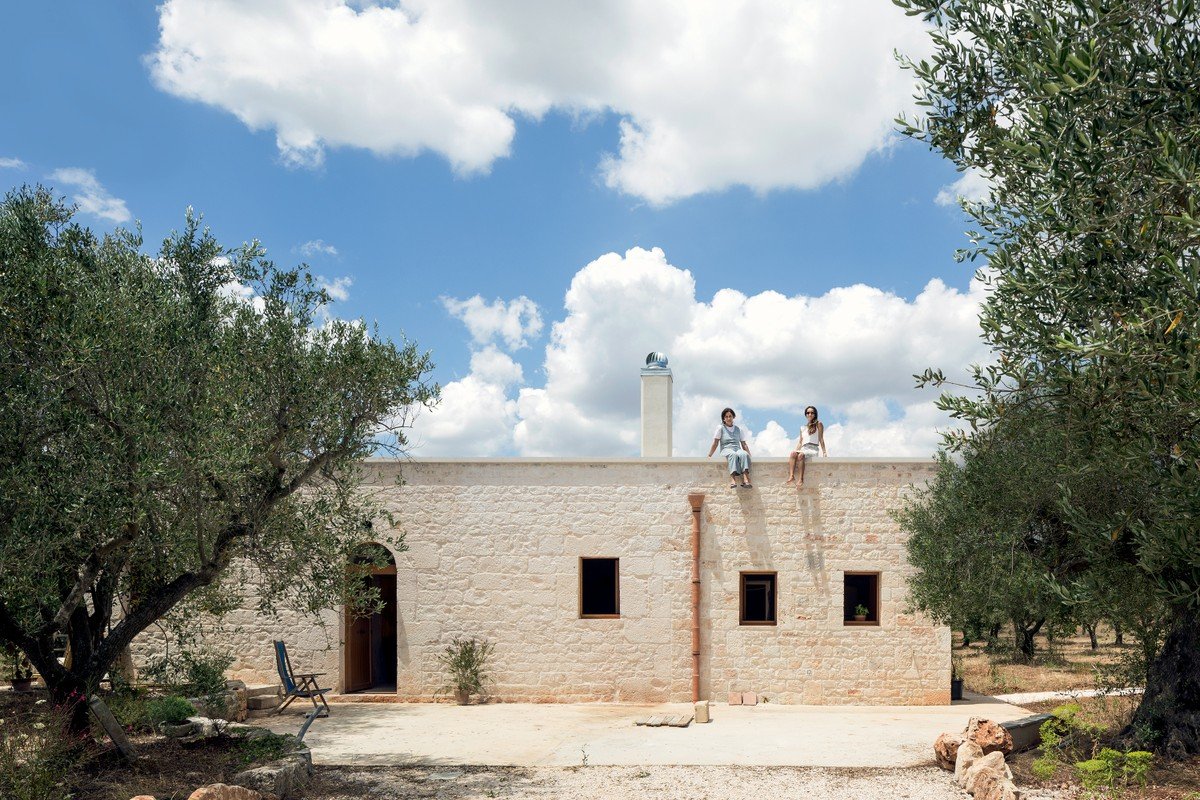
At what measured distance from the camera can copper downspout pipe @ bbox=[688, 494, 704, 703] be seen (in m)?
12.8

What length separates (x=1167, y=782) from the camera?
23.2 feet

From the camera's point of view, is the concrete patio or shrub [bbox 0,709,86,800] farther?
the concrete patio

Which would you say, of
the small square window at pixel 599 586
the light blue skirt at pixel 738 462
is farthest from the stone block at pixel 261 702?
the light blue skirt at pixel 738 462

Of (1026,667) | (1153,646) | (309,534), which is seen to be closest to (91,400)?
(309,534)

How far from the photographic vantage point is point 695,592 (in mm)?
12945

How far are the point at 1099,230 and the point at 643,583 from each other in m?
9.15

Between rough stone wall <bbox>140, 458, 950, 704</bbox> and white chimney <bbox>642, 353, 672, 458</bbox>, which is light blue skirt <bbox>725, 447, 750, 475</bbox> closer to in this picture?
rough stone wall <bbox>140, 458, 950, 704</bbox>

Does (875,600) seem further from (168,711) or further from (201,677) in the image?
(168,711)

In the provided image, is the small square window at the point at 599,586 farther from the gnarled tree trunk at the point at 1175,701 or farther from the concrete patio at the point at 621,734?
the gnarled tree trunk at the point at 1175,701

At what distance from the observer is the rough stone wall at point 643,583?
42.4 feet

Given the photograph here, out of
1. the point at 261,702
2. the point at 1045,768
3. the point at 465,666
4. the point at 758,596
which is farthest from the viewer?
the point at 758,596

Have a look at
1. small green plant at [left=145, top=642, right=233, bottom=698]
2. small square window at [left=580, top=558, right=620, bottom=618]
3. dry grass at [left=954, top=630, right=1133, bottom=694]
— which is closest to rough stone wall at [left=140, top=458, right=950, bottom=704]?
small square window at [left=580, top=558, right=620, bottom=618]

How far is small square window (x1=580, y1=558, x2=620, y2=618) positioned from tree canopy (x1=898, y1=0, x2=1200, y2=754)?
763 centimetres

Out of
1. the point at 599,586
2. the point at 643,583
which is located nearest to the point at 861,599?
the point at 643,583
